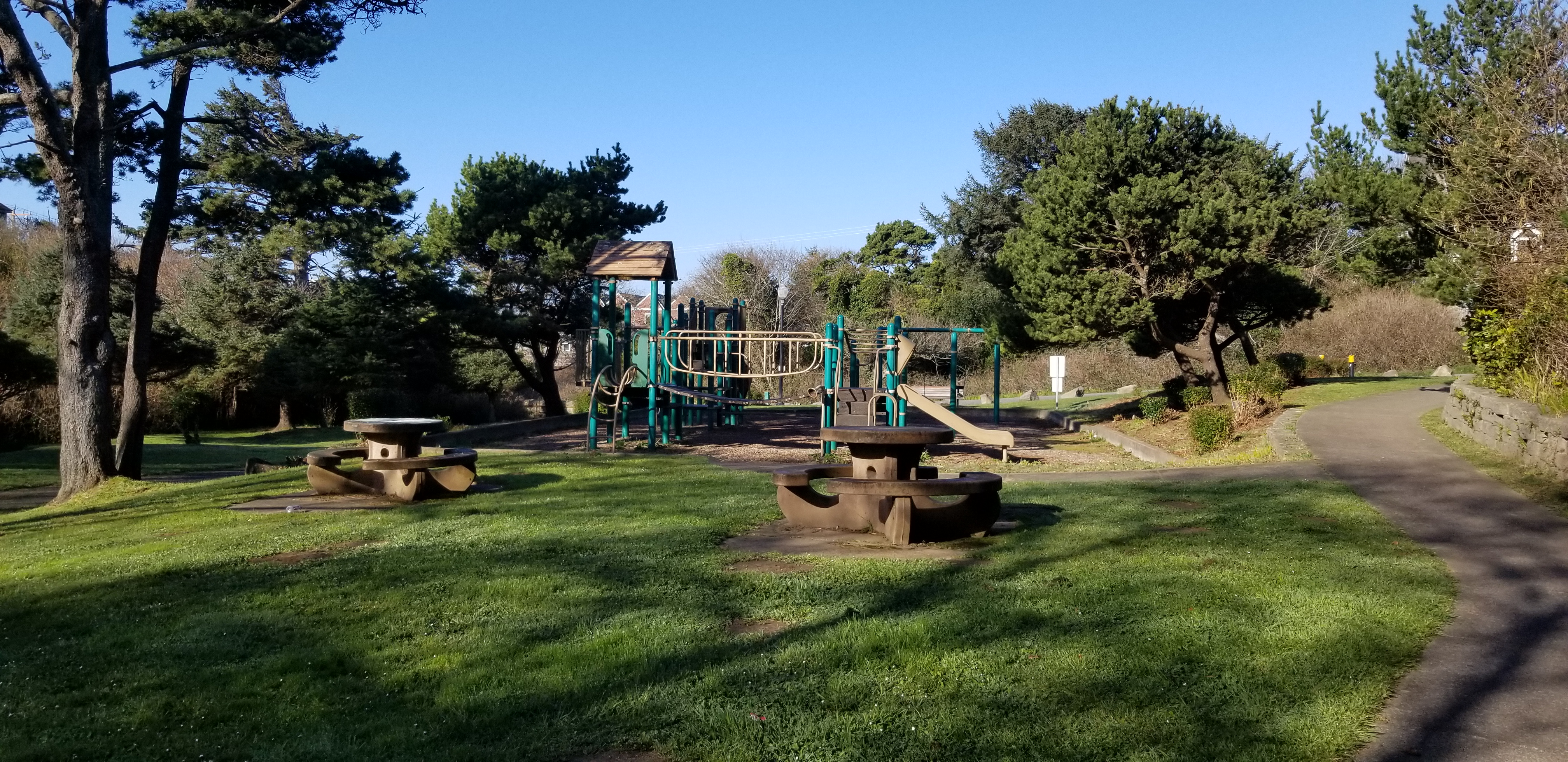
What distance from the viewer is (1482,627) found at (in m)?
5.18

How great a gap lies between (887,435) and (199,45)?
10.8 m

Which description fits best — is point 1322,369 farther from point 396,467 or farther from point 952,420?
point 396,467

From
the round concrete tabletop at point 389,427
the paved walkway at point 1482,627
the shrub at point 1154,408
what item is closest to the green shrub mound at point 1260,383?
the shrub at point 1154,408

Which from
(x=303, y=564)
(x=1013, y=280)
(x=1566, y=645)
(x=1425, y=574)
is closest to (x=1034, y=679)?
(x=1566, y=645)

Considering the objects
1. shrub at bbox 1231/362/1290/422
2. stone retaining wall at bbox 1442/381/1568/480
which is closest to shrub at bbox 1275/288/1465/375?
shrub at bbox 1231/362/1290/422

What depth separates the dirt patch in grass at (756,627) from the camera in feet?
16.7

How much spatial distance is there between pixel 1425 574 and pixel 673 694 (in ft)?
15.2

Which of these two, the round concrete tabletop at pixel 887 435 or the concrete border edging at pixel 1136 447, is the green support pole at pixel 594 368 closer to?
the concrete border edging at pixel 1136 447

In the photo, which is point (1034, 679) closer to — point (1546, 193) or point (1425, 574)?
point (1425, 574)

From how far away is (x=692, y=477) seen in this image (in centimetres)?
1263

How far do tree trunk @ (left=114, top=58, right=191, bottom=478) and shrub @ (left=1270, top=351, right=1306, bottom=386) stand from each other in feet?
75.4

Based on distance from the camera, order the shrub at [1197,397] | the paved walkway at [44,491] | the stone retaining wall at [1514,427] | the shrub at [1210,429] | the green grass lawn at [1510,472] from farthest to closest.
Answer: the shrub at [1197,397] < the shrub at [1210,429] < the paved walkway at [44,491] < the stone retaining wall at [1514,427] < the green grass lawn at [1510,472]

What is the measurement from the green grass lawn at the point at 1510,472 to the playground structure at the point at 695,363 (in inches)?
189

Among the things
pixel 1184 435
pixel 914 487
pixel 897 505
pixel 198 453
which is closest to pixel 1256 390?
pixel 1184 435
